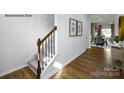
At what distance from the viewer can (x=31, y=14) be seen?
1521mm

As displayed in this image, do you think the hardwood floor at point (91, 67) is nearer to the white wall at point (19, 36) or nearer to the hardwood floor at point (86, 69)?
the hardwood floor at point (86, 69)

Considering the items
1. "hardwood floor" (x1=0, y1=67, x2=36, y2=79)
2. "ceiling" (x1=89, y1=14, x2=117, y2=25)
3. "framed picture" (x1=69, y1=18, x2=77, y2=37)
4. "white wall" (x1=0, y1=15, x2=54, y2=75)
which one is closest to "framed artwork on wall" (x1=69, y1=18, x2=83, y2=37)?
"framed picture" (x1=69, y1=18, x2=77, y2=37)

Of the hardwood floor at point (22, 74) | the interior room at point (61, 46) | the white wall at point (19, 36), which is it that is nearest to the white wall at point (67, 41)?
the interior room at point (61, 46)

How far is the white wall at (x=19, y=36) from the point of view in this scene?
4.80 ft

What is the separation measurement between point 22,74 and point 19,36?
17.8 inches

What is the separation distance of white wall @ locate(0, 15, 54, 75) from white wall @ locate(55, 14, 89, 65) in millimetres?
141

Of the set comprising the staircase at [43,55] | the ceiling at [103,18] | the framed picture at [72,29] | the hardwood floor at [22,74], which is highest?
the ceiling at [103,18]

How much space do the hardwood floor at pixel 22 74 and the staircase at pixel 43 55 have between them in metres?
0.05

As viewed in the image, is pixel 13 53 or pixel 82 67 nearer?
pixel 13 53

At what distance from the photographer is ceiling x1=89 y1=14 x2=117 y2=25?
1.58m
